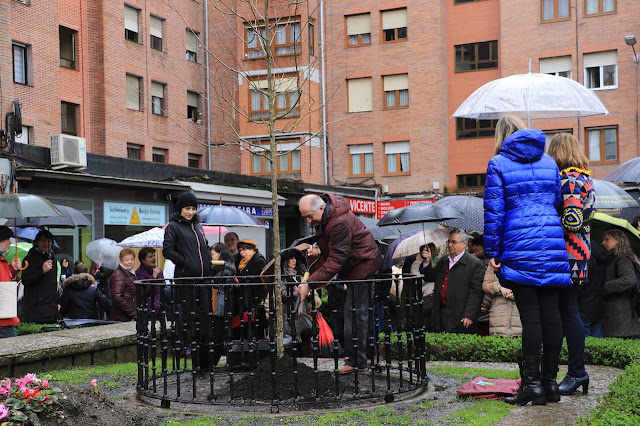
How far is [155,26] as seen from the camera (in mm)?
36906

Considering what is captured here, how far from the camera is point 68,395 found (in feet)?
17.7

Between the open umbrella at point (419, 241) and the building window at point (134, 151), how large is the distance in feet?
79.3

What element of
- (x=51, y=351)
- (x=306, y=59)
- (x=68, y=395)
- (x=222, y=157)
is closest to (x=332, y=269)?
(x=68, y=395)

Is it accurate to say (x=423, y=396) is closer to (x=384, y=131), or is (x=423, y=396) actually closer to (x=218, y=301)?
(x=218, y=301)

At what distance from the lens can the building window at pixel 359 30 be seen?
135ft

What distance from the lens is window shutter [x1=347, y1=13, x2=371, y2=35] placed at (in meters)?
41.1

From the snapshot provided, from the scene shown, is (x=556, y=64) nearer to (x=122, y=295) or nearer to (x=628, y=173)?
(x=628, y=173)

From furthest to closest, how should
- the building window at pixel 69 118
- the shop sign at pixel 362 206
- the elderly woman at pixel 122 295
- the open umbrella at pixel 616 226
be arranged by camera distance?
the shop sign at pixel 362 206 < the building window at pixel 69 118 < the elderly woman at pixel 122 295 < the open umbrella at pixel 616 226

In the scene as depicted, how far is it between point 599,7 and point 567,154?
33.9m

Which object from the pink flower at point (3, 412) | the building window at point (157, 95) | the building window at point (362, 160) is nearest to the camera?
the pink flower at point (3, 412)

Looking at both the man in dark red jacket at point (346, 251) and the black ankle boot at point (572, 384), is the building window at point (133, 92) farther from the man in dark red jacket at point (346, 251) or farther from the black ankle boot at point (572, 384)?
the black ankle boot at point (572, 384)

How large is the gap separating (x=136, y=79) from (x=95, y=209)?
1206 cm

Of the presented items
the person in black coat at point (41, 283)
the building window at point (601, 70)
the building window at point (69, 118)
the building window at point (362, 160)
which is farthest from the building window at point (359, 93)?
the person in black coat at point (41, 283)

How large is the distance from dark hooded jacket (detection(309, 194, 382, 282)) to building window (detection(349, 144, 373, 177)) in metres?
33.4
